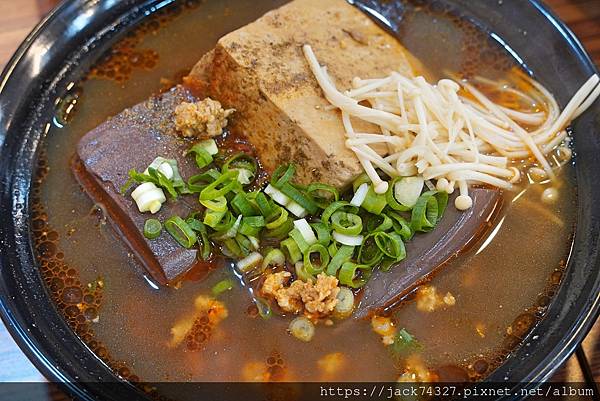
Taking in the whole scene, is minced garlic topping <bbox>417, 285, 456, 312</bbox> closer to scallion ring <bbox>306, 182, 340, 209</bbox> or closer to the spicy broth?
the spicy broth

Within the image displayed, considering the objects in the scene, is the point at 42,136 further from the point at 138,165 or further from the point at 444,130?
the point at 444,130

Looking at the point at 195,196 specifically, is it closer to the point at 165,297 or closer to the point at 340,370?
the point at 165,297

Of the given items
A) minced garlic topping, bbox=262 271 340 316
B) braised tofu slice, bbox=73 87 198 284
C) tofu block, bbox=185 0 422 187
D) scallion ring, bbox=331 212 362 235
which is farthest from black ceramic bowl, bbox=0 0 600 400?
scallion ring, bbox=331 212 362 235

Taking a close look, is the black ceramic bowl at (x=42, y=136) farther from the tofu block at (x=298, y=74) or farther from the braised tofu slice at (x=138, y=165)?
the tofu block at (x=298, y=74)

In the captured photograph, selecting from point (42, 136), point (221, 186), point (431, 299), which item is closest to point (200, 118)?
point (221, 186)

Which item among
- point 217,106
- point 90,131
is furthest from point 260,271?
point 90,131

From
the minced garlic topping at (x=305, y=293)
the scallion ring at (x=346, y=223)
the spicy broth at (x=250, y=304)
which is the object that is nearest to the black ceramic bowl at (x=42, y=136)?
the spicy broth at (x=250, y=304)
